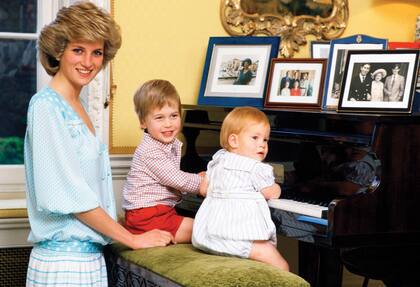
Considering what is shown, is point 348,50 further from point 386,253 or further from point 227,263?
point 227,263

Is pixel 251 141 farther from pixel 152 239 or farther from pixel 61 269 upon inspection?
pixel 61 269

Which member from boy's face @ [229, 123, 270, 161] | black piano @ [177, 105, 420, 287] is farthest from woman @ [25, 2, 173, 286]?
black piano @ [177, 105, 420, 287]

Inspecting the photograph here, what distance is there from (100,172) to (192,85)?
1.32m

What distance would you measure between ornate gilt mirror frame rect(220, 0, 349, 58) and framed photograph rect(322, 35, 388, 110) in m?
0.57

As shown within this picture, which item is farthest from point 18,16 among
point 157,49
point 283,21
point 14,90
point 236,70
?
point 283,21

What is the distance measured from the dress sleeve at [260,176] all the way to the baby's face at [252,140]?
5 cm

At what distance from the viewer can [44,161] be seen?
2.80 meters

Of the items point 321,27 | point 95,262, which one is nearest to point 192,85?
point 321,27

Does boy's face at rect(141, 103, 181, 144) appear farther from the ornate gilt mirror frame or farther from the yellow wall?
the ornate gilt mirror frame

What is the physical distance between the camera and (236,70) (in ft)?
13.2

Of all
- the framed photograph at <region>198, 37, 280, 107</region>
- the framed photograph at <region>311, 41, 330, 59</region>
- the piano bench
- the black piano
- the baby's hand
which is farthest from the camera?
the framed photograph at <region>311, 41, 330, 59</region>

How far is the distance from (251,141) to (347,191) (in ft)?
1.42

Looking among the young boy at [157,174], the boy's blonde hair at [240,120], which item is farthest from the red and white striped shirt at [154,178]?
the boy's blonde hair at [240,120]

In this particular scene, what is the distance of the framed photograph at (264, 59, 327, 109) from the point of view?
369 centimetres
